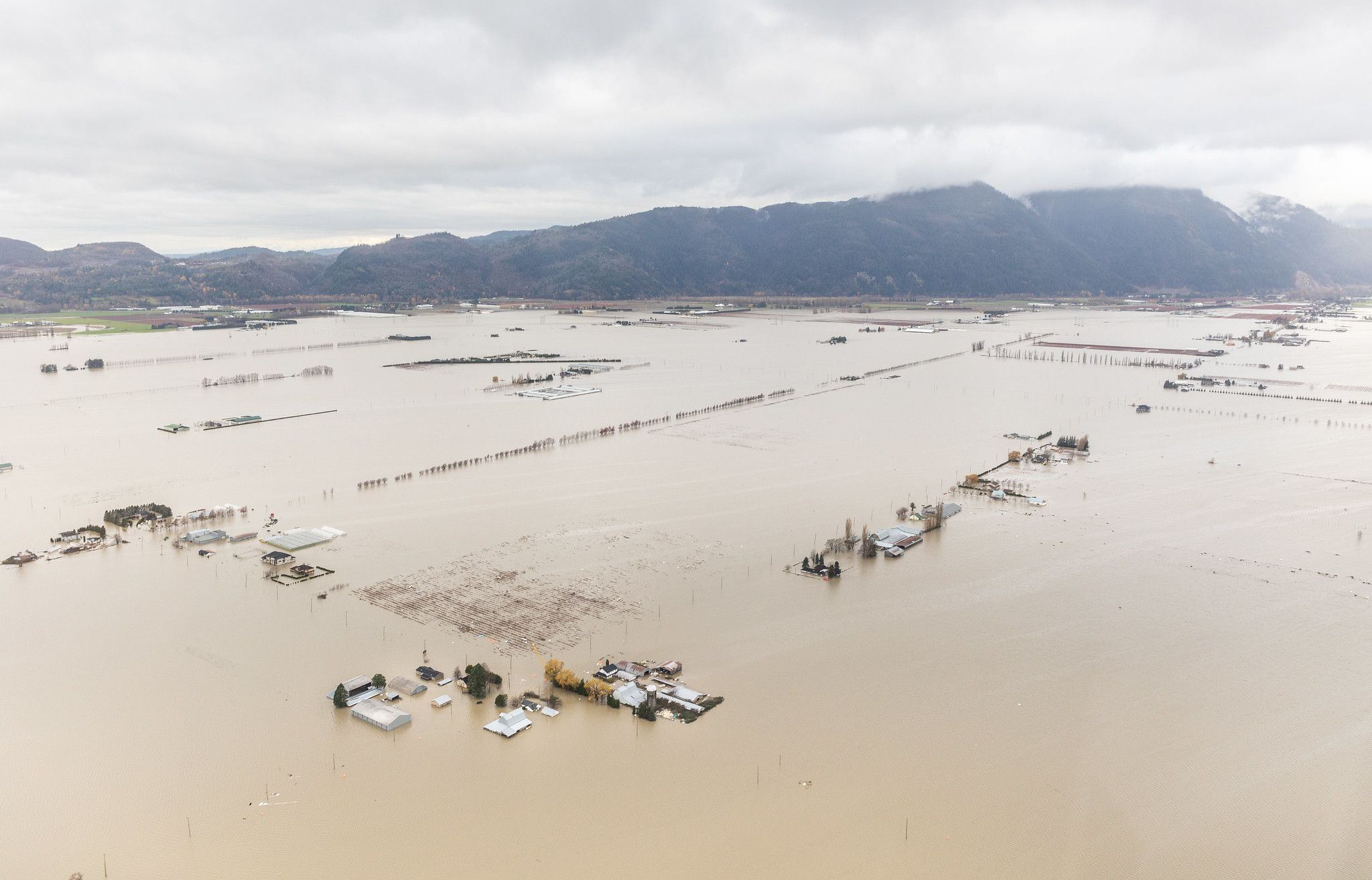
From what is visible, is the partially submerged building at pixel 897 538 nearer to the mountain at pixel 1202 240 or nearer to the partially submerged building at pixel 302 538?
the partially submerged building at pixel 302 538

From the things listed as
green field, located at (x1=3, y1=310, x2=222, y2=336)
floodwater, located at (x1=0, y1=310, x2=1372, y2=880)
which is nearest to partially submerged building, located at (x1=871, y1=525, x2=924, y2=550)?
floodwater, located at (x1=0, y1=310, x2=1372, y2=880)

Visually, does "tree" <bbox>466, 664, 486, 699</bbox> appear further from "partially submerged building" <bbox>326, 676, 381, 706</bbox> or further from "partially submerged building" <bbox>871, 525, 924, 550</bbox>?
"partially submerged building" <bbox>871, 525, 924, 550</bbox>

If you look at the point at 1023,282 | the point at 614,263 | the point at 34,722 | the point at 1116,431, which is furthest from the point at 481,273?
the point at 34,722

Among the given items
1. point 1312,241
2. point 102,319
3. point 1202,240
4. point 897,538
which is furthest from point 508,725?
point 1312,241

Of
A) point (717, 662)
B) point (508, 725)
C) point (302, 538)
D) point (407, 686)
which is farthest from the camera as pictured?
point (302, 538)

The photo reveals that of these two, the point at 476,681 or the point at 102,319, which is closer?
the point at 476,681

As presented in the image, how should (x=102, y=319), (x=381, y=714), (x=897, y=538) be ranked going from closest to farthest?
(x=381, y=714), (x=897, y=538), (x=102, y=319)

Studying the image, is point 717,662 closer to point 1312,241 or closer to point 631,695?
point 631,695
